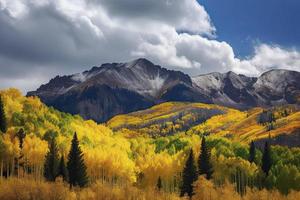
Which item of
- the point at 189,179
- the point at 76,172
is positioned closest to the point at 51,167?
the point at 76,172

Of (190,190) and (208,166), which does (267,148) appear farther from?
(190,190)

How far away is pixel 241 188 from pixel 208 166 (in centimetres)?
1938

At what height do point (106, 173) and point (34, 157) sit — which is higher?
point (34, 157)

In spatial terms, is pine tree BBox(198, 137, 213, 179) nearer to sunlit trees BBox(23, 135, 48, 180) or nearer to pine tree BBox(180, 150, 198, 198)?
pine tree BBox(180, 150, 198, 198)

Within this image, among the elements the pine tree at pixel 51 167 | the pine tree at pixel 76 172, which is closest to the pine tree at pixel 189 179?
the pine tree at pixel 76 172

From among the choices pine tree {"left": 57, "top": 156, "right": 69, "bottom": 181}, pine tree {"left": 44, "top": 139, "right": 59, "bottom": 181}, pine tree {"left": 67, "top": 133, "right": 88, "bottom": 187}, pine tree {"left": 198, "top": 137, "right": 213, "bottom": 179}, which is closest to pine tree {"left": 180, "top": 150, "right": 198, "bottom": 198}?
pine tree {"left": 198, "top": 137, "right": 213, "bottom": 179}

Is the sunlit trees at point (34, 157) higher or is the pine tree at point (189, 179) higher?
the sunlit trees at point (34, 157)

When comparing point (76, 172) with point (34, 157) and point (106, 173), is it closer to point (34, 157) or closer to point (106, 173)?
point (34, 157)

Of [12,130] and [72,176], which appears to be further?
[12,130]

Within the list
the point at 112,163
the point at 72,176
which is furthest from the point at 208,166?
the point at 72,176

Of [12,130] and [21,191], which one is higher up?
[12,130]

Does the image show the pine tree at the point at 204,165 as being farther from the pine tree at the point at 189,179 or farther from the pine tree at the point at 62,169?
the pine tree at the point at 62,169

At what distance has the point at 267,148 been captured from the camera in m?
187

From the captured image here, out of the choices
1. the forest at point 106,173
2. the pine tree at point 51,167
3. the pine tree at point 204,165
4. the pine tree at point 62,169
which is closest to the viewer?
the forest at point 106,173
